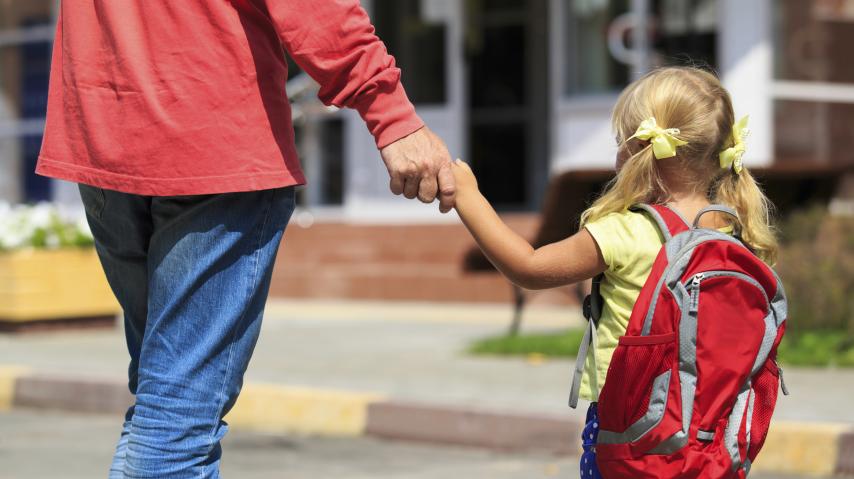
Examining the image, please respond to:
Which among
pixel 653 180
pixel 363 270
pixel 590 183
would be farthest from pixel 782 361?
pixel 363 270

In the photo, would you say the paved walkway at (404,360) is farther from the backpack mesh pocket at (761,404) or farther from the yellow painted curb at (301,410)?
the backpack mesh pocket at (761,404)

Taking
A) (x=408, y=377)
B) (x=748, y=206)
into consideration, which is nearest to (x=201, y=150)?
(x=748, y=206)

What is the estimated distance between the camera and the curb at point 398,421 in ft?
17.6

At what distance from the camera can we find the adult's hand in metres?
2.80

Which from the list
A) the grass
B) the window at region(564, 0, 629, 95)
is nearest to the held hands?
the grass

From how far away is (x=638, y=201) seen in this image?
10.0ft

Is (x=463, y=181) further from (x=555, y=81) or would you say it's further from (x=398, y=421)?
(x=555, y=81)

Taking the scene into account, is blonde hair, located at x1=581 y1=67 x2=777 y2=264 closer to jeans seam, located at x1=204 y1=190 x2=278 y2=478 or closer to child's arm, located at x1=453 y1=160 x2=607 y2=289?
child's arm, located at x1=453 y1=160 x2=607 y2=289

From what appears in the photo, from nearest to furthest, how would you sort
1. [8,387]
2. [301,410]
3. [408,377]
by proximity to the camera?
[301,410]
[408,377]
[8,387]

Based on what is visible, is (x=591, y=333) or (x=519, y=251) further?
(x=591, y=333)

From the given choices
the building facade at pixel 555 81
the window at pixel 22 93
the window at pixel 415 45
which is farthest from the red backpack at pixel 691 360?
the window at pixel 22 93

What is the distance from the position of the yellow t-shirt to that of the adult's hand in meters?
0.32

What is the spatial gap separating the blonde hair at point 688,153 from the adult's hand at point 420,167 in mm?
332

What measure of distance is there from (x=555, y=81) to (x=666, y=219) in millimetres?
10825
